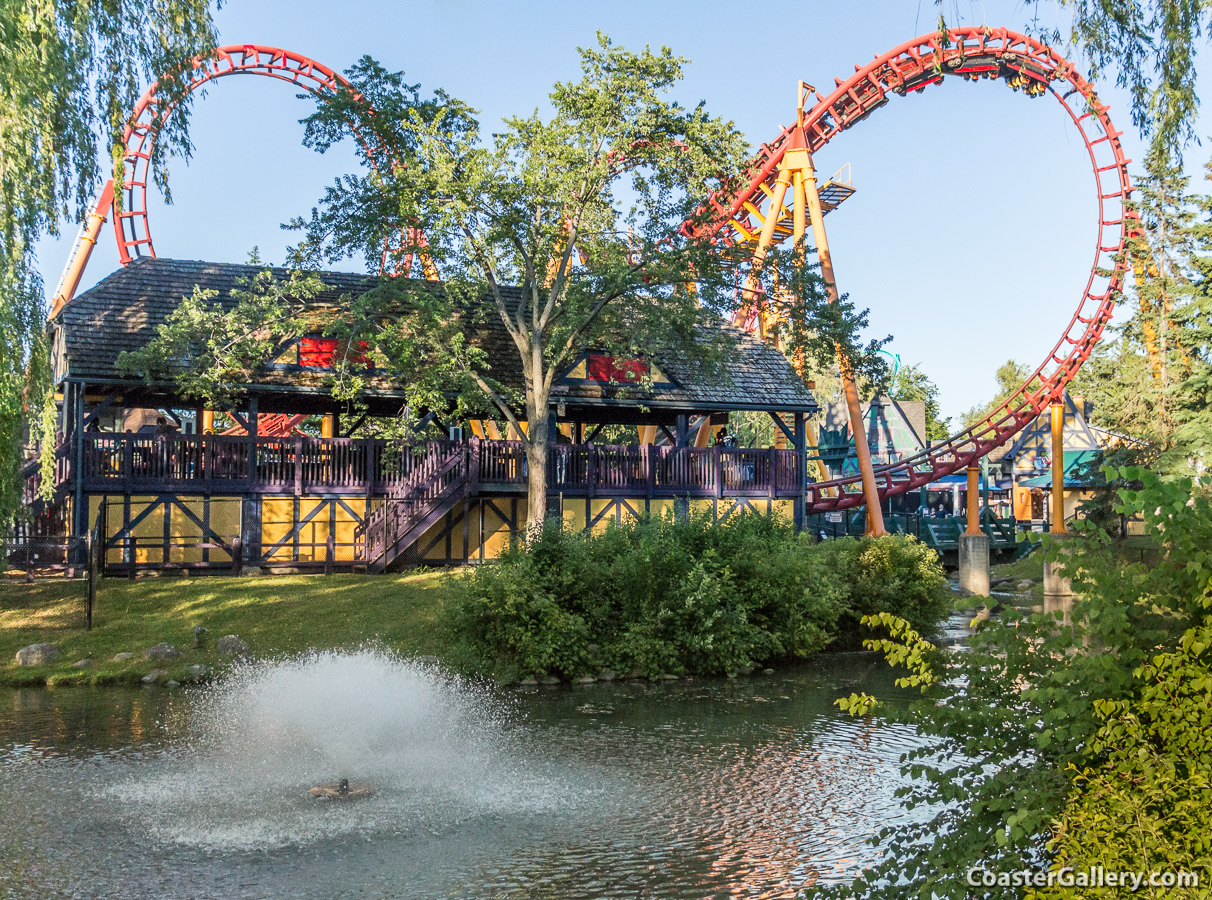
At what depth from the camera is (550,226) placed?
24.0m

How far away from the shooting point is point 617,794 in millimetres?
11188

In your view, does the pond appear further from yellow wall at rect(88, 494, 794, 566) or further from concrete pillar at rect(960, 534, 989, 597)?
concrete pillar at rect(960, 534, 989, 597)

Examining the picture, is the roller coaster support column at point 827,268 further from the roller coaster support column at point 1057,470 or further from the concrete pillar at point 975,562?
the roller coaster support column at point 1057,470

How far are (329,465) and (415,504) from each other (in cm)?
221

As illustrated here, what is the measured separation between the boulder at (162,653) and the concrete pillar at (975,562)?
71.1ft

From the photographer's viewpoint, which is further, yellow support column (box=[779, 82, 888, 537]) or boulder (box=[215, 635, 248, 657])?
yellow support column (box=[779, 82, 888, 537])

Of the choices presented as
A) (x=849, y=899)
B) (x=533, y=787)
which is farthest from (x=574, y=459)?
(x=849, y=899)

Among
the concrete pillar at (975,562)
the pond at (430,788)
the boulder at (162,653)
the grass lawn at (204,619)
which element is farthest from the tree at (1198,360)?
the boulder at (162,653)

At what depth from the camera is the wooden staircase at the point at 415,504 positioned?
2506cm

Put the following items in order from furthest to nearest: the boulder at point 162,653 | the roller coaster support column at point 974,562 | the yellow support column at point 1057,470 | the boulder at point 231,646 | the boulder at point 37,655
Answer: the yellow support column at point 1057,470, the roller coaster support column at point 974,562, the boulder at point 231,646, the boulder at point 162,653, the boulder at point 37,655

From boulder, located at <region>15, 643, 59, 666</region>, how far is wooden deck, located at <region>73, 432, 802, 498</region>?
271 inches

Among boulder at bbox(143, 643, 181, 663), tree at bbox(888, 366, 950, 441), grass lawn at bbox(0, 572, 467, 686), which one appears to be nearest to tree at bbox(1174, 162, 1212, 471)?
grass lawn at bbox(0, 572, 467, 686)

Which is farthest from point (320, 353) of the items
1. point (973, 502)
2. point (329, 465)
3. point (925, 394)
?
point (925, 394)

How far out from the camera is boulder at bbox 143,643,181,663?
17.4 m
